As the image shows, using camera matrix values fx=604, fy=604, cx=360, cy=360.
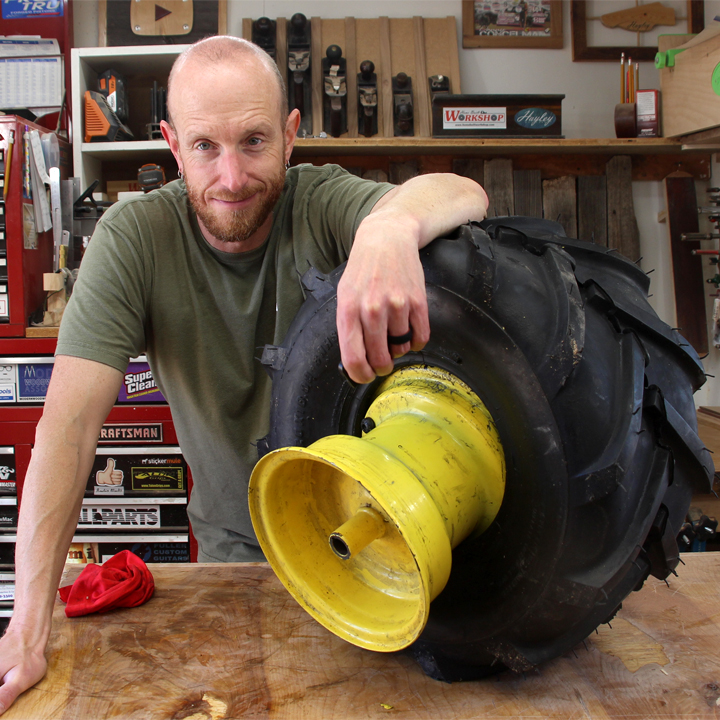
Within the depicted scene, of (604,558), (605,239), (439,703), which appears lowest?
(439,703)

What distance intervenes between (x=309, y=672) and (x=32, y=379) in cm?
183

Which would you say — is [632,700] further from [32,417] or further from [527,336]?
[32,417]

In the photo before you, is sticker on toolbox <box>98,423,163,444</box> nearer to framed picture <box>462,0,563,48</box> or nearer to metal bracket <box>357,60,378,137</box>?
metal bracket <box>357,60,378,137</box>

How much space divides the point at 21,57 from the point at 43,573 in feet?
8.17

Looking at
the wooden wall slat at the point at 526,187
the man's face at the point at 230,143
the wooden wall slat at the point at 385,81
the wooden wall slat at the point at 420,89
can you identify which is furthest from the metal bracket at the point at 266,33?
the man's face at the point at 230,143

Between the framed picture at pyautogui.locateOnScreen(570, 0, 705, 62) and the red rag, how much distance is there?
2.60 metres

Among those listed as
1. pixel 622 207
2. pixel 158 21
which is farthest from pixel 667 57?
pixel 158 21

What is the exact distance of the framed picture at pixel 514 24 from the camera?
99.5 inches

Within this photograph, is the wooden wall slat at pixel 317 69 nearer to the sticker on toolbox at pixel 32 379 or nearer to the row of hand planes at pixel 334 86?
the row of hand planes at pixel 334 86

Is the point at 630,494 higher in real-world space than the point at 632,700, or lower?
higher

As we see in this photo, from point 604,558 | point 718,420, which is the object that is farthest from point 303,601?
point 718,420

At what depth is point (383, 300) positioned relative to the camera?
1.88 ft

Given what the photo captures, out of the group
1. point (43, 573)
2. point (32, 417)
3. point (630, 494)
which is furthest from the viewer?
point (32, 417)

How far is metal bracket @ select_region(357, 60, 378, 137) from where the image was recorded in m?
2.40
